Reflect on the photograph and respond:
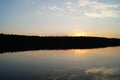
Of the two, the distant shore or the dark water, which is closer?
the dark water

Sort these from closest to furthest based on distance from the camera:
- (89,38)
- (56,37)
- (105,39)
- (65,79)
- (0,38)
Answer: (65,79) → (0,38) → (56,37) → (89,38) → (105,39)

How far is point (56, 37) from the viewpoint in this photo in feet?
369

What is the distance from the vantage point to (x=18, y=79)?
661 inches

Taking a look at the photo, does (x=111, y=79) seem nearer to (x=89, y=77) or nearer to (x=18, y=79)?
(x=89, y=77)

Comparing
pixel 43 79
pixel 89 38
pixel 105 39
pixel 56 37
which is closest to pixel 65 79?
pixel 43 79

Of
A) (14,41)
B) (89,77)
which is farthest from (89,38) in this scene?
(89,77)

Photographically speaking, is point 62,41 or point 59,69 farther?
point 62,41

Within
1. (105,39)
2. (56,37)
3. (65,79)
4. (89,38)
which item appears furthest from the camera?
(105,39)

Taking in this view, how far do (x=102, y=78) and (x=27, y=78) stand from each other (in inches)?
198

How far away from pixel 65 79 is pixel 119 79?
3.55 meters

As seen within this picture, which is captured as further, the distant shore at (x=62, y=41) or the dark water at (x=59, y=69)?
the distant shore at (x=62, y=41)

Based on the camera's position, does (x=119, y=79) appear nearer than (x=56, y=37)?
Yes

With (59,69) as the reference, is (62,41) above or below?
above

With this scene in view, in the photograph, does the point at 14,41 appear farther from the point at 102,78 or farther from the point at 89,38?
the point at 102,78
